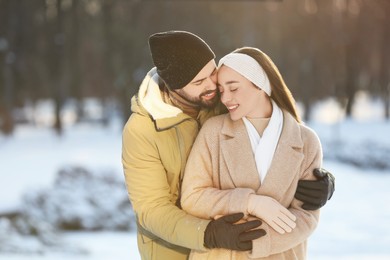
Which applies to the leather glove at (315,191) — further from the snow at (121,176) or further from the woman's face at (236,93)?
the snow at (121,176)

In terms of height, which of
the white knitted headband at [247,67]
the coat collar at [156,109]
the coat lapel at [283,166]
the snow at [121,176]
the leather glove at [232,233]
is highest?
the white knitted headband at [247,67]

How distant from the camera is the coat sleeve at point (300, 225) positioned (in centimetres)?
278

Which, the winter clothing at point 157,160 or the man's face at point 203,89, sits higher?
the man's face at point 203,89

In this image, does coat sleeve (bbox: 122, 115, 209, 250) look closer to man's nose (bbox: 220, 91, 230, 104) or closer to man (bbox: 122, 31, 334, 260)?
man (bbox: 122, 31, 334, 260)

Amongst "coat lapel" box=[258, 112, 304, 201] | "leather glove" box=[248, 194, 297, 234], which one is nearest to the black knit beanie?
"coat lapel" box=[258, 112, 304, 201]

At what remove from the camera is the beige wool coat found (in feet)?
9.20

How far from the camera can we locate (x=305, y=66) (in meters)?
27.9

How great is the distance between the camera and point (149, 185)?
2.95m

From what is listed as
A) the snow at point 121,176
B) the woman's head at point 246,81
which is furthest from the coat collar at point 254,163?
the snow at point 121,176

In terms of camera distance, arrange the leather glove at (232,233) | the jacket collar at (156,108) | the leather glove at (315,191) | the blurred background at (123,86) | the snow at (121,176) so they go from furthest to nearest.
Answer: the blurred background at (123,86) → the snow at (121,176) → the jacket collar at (156,108) → the leather glove at (315,191) → the leather glove at (232,233)

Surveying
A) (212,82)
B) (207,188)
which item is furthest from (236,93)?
(207,188)

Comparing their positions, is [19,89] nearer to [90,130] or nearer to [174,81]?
[90,130]

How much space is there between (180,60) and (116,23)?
23.6 metres

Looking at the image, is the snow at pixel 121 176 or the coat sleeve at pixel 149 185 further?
the snow at pixel 121 176
